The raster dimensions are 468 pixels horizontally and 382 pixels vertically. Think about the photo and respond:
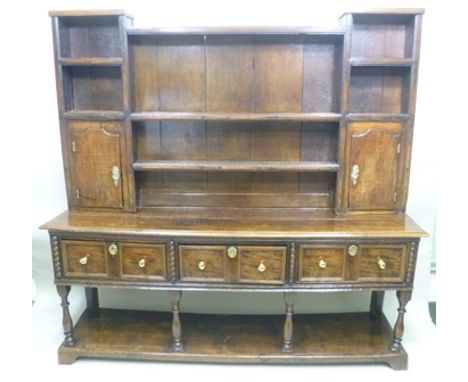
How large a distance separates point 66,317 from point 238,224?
42.1 inches

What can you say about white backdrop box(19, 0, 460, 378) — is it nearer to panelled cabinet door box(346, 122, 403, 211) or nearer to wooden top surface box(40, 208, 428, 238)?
panelled cabinet door box(346, 122, 403, 211)

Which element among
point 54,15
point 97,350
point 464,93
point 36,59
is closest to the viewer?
point 464,93

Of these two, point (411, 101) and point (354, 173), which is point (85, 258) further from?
point (411, 101)

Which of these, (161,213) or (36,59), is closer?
(161,213)

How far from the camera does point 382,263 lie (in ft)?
6.45

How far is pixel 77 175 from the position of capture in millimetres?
2225

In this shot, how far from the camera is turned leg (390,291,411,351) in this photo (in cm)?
203

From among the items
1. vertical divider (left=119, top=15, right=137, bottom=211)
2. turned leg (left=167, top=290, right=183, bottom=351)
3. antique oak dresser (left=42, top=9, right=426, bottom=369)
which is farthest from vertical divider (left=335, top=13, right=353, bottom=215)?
vertical divider (left=119, top=15, right=137, bottom=211)

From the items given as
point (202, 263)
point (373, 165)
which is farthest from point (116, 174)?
point (373, 165)

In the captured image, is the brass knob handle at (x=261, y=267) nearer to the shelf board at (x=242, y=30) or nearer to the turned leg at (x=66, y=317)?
the turned leg at (x=66, y=317)

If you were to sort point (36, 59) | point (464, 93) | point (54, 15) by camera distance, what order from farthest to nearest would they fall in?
point (36, 59) → point (54, 15) → point (464, 93)

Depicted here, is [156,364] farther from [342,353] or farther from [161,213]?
[342,353]

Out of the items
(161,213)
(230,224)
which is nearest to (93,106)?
(161,213)

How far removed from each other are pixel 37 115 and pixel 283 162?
154cm
